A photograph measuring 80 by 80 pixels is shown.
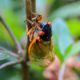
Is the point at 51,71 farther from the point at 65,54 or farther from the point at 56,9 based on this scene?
the point at 56,9

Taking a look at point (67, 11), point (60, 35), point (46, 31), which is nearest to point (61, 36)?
point (60, 35)

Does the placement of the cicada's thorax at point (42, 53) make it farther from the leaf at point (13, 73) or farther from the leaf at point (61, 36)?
the leaf at point (13, 73)

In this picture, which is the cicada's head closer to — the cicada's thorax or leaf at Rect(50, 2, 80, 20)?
the cicada's thorax

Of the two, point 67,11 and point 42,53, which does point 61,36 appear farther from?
point 67,11

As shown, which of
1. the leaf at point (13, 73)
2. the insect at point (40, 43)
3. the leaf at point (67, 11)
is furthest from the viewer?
the leaf at point (67, 11)

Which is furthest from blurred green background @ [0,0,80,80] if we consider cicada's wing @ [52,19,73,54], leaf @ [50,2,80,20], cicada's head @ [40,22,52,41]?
cicada's head @ [40,22,52,41]

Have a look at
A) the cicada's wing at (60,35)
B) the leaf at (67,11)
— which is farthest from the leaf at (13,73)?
the leaf at (67,11)
